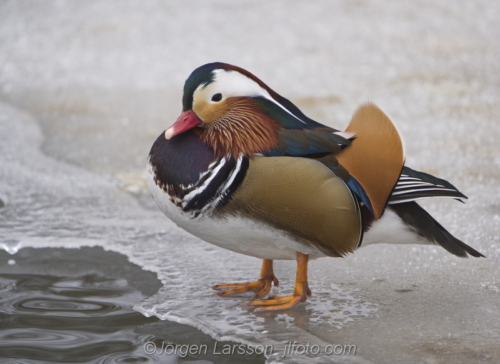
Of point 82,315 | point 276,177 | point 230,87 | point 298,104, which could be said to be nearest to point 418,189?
point 276,177

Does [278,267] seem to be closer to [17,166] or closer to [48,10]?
[17,166]

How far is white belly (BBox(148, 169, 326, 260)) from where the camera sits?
241cm

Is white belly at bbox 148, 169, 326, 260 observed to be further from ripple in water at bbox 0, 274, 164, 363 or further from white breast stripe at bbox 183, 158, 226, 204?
ripple in water at bbox 0, 274, 164, 363

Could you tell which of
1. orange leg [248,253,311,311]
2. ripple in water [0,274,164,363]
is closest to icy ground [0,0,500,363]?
orange leg [248,253,311,311]

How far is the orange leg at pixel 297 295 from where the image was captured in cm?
258

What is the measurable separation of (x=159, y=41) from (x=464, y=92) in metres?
2.83

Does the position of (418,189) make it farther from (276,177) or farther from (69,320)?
(69,320)

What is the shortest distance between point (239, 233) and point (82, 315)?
67cm

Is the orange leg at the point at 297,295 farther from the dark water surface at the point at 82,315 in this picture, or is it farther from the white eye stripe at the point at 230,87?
→ the white eye stripe at the point at 230,87

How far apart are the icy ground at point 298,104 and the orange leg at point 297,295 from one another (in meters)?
0.05

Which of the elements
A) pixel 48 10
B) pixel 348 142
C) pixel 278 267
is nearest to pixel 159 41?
pixel 48 10

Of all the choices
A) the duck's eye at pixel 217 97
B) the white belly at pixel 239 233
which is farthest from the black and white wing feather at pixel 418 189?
the duck's eye at pixel 217 97

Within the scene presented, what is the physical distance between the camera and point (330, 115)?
5.20 meters

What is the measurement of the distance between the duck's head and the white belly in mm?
229
